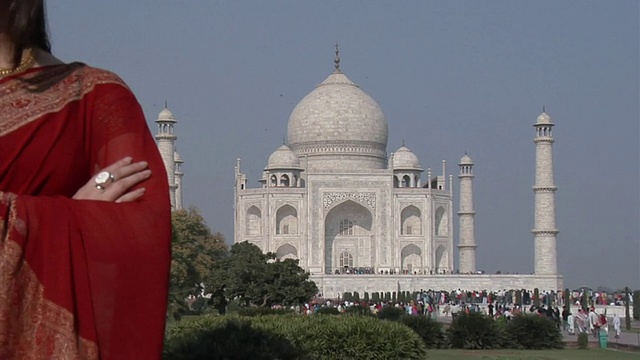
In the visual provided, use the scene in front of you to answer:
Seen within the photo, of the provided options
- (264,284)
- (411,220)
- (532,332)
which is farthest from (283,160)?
(532,332)

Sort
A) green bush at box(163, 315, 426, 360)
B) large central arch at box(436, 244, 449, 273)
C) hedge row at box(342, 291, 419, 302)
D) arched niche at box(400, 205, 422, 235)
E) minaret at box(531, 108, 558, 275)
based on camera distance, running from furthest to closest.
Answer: large central arch at box(436, 244, 449, 273) < arched niche at box(400, 205, 422, 235) < minaret at box(531, 108, 558, 275) < hedge row at box(342, 291, 419, 302) < green bush at box(163, 315, 426, 360)

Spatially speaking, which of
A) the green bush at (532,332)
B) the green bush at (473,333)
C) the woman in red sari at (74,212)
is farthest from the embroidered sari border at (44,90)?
the green bush at (532,332)

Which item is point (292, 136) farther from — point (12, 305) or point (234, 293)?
point (12, 305)

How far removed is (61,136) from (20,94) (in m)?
0.15

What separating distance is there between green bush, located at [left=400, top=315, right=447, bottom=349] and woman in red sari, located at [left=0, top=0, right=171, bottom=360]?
15555 mm

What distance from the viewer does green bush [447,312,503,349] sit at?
1841 cm

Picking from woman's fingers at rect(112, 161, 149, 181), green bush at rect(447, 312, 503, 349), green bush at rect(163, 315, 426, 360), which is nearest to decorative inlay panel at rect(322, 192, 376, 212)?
green bush at rect(447, 312, 503, 349)

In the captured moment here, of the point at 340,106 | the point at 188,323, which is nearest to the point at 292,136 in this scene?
the point at 340,106

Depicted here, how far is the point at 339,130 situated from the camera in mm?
50250

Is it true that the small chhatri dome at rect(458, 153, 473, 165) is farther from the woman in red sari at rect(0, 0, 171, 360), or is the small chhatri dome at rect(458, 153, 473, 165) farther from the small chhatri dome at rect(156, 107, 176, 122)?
the woman in red sari at rect(0, 0, 171, 360)

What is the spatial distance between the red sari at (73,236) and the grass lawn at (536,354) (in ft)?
42.8

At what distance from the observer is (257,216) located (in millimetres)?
48719

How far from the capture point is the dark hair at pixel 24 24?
2.70 m

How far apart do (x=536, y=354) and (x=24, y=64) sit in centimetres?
1535
